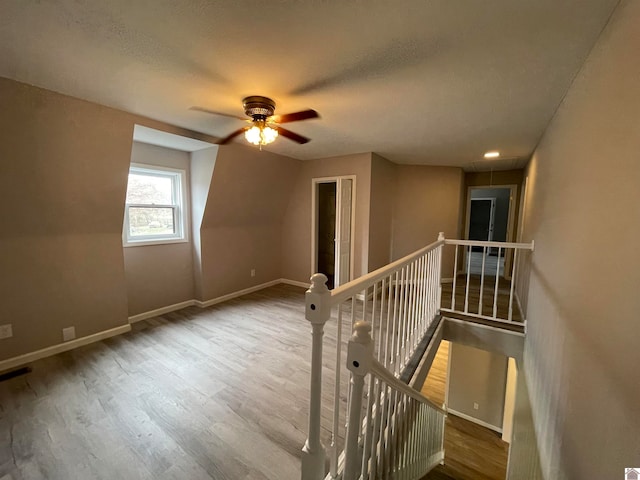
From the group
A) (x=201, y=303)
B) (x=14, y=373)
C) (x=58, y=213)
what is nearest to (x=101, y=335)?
(x=14, y=373)

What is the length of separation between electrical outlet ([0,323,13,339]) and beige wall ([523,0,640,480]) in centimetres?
415

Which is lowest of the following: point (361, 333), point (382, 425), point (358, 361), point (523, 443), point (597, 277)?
point (523, 443)

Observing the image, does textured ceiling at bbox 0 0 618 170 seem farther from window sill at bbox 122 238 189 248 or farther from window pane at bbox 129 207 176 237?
window sill at bbox 122 238 189 248

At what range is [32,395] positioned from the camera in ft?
6.50

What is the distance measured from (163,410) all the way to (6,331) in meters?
1.83

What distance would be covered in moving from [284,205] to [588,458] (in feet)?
15.0

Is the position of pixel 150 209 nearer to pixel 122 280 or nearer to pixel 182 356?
pixel 122 280

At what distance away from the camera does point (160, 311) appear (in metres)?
3.59

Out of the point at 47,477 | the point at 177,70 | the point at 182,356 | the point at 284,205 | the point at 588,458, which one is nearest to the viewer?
the point at 588,458

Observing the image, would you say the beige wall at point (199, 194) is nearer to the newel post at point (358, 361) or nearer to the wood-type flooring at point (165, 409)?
the wood-type flooring at point (165, 409)

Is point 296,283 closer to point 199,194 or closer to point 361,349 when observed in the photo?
point 199,194

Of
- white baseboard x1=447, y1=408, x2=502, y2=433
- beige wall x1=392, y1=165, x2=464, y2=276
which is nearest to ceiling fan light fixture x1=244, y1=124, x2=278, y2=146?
beige wall x1=392, y1=165, x2=464, y2=276

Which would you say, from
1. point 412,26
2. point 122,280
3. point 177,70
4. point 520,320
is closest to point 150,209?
point 122,280

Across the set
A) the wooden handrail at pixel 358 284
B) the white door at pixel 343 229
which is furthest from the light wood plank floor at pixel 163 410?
the white door at pixel 343 229
